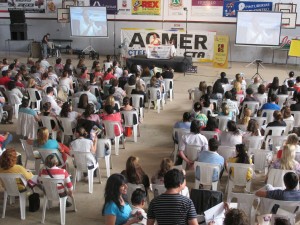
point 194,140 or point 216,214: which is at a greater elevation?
point 194,140

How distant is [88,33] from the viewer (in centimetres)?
1900

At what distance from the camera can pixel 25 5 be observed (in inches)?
823

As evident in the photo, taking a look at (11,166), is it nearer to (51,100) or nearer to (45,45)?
(51,100)

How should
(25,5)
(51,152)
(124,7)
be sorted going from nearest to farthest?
(51,152)
(124,7)
(25,5)

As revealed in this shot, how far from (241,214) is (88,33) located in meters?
16.3

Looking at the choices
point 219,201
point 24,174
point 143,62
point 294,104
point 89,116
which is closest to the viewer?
point 219,201

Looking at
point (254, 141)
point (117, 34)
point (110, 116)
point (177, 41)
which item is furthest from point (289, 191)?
point (117, 34)

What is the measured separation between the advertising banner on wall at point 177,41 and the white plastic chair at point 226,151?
1117 cm

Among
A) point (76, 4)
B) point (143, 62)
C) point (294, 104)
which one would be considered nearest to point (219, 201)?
point (294, 104)

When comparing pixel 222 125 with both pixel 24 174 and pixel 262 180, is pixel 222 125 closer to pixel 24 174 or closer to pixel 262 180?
pixel 262 180

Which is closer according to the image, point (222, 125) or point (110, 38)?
point (222, 125)

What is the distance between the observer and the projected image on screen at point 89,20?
61.6ft

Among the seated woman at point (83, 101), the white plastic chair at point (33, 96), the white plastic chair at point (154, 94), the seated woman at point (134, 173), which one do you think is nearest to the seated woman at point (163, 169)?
the seated woman at point (134, 173)

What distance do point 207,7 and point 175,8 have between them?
138 centimetres
